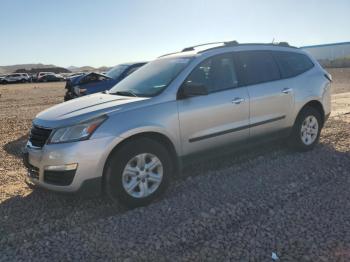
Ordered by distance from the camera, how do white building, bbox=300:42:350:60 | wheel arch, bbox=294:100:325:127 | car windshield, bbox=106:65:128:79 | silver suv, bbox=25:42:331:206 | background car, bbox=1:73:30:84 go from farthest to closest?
white building, bbox=300:42:350:60 → background car, bbox=1:73:30:84 → car windshield, bbox=106:65:128:79 → wheel arch, bbox=294:100:325:127 → silver suv, bbox=25:42:331:206

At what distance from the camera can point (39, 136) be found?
16.8ft

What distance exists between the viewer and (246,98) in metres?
6.18

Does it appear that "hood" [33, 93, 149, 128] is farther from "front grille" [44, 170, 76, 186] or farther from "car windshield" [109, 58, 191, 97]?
"front grille" [44, 170, 76, 186]

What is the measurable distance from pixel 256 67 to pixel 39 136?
3.30m

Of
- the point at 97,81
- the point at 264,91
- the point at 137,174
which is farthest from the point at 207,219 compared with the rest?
the point at 97,81

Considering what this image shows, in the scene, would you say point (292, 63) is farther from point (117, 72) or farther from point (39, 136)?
point (117, 72)

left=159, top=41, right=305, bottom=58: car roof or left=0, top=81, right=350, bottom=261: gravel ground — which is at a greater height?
left=159, top=41, right=305, bottom=58: car roof

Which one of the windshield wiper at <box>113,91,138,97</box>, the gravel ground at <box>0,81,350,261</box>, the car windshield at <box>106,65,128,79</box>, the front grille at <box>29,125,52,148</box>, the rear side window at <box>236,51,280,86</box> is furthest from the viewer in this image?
the car windshield at <box>106,65,128,79</box>

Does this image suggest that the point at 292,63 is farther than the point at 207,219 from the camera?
Yes

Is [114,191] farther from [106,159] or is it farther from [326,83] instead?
[326,83]

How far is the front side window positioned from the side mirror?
168 millimetres

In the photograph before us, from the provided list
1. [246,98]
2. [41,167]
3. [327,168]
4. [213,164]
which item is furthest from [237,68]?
[41,167]

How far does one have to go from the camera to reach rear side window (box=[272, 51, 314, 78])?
6.97 m

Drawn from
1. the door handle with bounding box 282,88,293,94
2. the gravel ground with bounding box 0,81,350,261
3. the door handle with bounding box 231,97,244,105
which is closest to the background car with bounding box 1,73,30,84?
the gravel ground with bounding box 0,81,350,261
